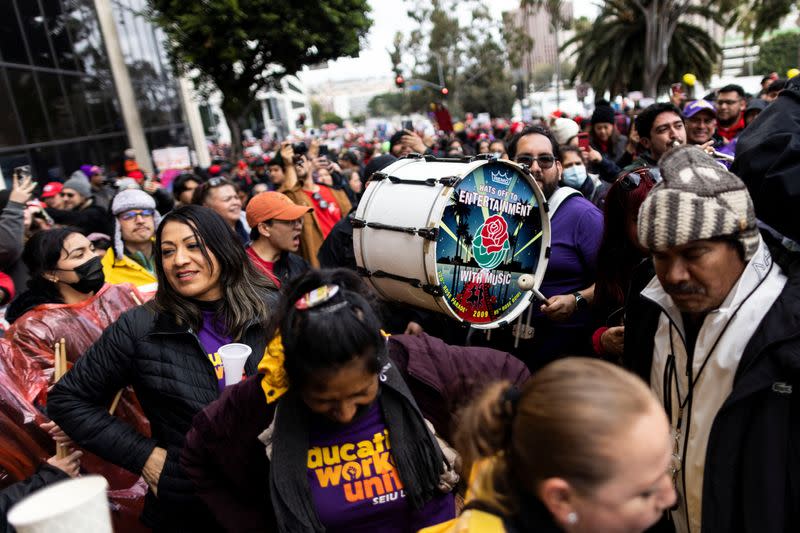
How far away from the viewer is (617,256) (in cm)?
273

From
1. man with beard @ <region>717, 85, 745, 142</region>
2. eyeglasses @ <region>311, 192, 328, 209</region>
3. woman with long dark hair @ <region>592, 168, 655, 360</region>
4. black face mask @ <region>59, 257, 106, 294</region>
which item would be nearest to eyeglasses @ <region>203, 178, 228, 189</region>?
eyeglasses @ <region>311, 192, 328, 209</region>

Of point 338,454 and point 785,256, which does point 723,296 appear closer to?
point 785,256

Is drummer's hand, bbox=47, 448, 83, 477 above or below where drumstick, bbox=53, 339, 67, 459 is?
below

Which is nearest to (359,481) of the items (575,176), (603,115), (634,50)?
(575,176)

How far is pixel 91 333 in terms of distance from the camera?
10.0ft

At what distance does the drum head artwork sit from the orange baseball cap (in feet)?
5.75

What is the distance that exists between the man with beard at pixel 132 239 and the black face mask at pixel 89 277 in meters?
0.75

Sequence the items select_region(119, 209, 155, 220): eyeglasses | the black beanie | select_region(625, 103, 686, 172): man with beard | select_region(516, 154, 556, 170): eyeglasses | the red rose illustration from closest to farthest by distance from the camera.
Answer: the red rose illustration, select_region(516, 154, 556, 170): eyeglasses, select_region(625, 103, 686, 172): man with beard, select_region(119, 209, 155, 220): eyeglasses, the black beanie

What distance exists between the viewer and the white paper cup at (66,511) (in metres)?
0.89

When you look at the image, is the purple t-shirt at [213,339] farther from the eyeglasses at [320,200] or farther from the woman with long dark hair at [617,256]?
the eyeglasses at [320,200]

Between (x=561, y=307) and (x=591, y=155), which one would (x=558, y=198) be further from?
(x=591, y=155)

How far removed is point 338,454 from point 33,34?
15.3 m

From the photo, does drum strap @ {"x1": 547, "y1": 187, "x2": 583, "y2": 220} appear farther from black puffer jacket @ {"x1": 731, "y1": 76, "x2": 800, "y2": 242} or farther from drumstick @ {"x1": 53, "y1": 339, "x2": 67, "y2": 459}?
drumstick @ {"x1": 53, "y1": 339, "x2": 67, "y2": 459}

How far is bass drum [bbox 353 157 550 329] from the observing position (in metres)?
2.63
